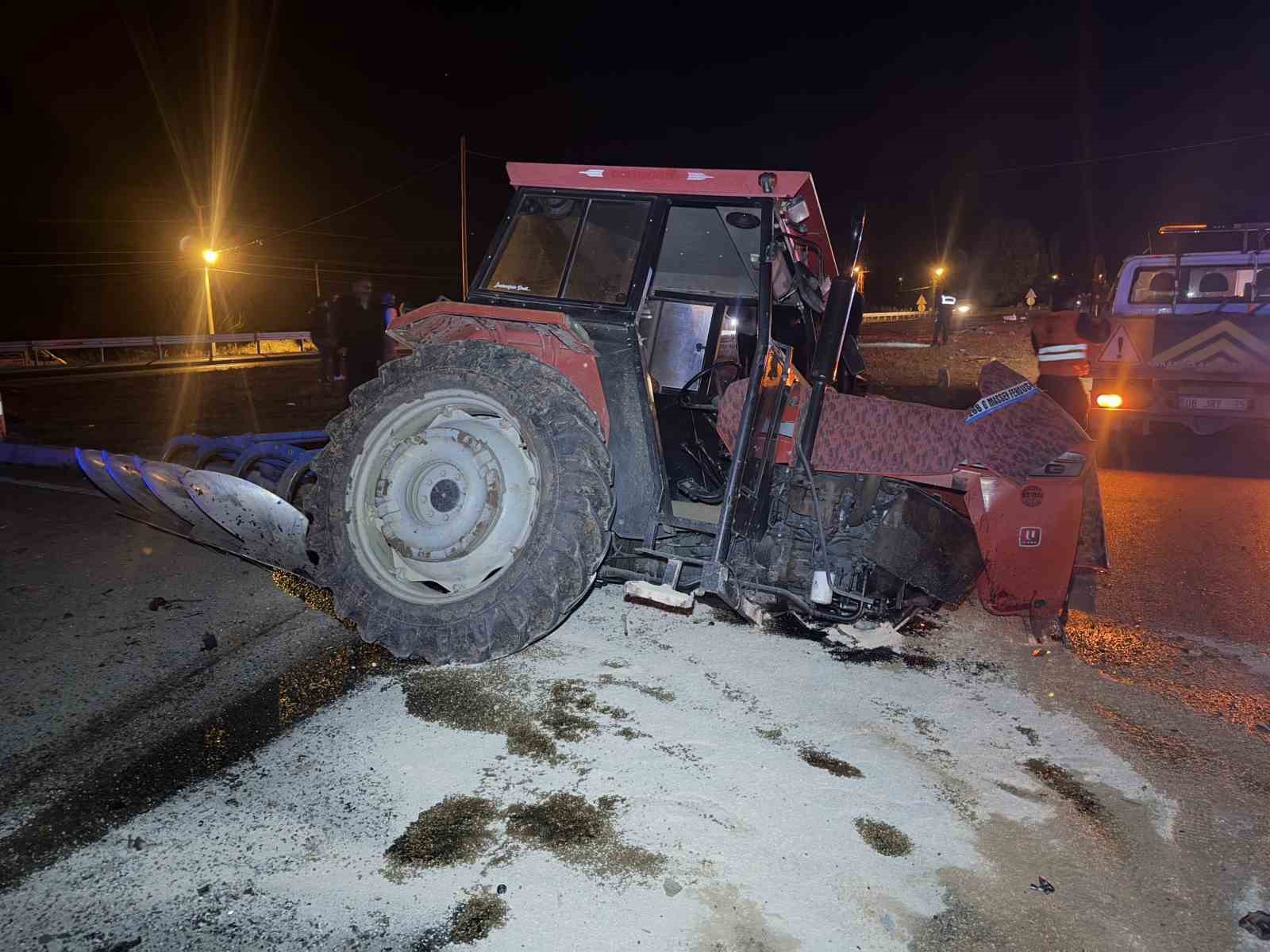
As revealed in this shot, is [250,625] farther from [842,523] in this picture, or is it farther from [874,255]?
[874,255]

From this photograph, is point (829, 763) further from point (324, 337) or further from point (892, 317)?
point (892, 317)

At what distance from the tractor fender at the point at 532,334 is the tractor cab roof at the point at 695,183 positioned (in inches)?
29.4

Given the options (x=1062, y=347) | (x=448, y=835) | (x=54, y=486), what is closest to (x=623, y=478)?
(x=448, y=835)

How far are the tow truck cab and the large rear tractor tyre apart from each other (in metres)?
8.58

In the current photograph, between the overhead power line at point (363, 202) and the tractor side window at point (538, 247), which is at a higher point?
the overhead power line at point (363, 202)

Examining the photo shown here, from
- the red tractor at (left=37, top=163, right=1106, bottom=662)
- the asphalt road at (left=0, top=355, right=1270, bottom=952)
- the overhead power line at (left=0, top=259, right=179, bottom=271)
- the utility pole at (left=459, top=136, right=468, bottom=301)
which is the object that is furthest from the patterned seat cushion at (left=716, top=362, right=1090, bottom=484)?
the overhead power line at (left=0, top=259, right=179, bottom=271)

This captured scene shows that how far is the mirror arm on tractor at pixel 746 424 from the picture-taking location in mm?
3619

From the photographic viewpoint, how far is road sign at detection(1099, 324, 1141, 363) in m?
9.50

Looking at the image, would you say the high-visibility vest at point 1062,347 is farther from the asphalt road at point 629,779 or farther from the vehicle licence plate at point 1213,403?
the asphalt road at point 629,779

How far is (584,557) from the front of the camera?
346cm

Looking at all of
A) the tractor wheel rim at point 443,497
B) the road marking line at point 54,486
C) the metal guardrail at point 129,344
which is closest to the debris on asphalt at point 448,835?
the tractor wheel rim at point 443,497

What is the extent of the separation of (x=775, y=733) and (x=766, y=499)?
1146 millimetres

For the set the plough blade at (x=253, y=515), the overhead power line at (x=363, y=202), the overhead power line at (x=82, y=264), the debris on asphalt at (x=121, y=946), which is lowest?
the debris on asphalt at (x=121, y=946)

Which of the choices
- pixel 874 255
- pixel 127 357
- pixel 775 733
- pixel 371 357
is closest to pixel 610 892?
pixel 775 733
